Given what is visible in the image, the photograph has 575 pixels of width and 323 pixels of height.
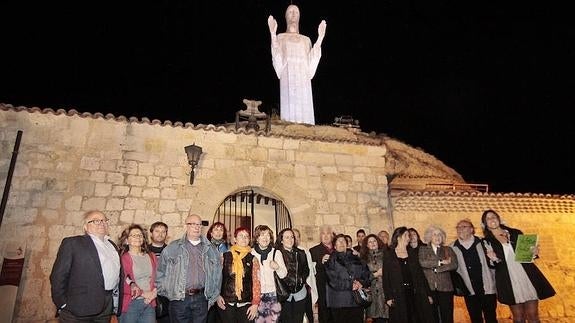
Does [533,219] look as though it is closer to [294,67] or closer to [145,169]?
[145,169]

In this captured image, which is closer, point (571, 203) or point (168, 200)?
point (168, 200)

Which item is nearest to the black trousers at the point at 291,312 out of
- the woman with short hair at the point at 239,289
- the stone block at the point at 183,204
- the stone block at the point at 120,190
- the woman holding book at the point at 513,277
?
the woman with short hair at the point at 239,289

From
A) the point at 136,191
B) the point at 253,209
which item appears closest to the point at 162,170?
the point at 136,191

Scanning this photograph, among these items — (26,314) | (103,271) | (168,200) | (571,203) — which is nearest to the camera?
(103,271)

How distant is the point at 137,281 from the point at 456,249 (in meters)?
3.98

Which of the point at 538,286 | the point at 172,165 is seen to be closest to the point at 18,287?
the point at 172,165

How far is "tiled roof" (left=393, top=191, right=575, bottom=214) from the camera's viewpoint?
9.51 meters

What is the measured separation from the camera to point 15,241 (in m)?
6.29

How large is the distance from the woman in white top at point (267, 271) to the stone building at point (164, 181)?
8.97 feet

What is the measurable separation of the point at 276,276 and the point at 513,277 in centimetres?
275

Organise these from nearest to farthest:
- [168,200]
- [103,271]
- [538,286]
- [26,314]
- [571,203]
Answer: [103,271], [538,286], [26,314], [168,200], [571,203]

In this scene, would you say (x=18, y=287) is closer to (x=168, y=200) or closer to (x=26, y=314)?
(x=26, y=314)

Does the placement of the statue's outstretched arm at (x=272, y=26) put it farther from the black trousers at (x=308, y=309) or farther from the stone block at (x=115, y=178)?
the black trousers at (x=308, y=309)

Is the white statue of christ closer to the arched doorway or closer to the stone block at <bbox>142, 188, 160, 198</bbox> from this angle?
the arched doorway
